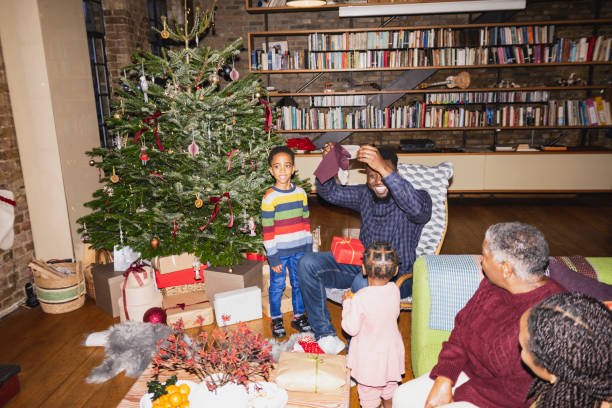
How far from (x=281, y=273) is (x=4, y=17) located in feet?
8.52

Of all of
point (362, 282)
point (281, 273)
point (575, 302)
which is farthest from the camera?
point (281, 273)

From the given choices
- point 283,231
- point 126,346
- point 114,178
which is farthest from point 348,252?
point 114,178

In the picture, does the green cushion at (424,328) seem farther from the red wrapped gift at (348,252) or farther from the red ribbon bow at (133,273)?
the red ribbon bow at (133,273)

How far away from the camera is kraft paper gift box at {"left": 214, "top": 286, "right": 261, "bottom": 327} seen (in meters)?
2.66

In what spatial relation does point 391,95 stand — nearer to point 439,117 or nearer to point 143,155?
point 439,117

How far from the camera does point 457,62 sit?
5676mm

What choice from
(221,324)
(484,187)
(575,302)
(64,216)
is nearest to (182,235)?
(221,324)

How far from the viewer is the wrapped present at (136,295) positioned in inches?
107

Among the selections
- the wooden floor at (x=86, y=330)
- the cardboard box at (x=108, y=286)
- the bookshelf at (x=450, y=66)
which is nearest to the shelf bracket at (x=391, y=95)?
the bookshelf at (x=450, y=66)

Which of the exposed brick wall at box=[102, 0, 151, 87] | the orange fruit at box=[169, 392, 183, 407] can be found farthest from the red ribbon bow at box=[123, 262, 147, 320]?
the exposed brick wall at box=[102, 0, 151, 87]

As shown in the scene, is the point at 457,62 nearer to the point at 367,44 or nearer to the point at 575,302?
the point at 367,44

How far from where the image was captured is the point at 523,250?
1.33m

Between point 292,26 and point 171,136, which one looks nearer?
point 171,136

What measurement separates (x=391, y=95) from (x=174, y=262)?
4.28m
